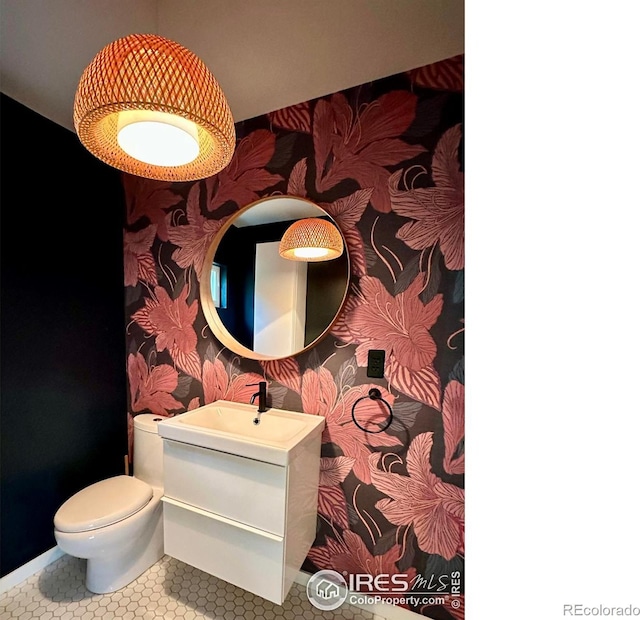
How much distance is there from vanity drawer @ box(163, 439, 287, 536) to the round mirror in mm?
527

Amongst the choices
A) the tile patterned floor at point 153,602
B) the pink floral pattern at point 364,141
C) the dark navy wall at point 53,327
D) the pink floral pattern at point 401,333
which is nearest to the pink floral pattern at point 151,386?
the dark navy wall at point 53,327

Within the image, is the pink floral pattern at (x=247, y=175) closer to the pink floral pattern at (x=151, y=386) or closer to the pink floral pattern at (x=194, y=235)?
the pink floral pattern at (x=194, y=235)

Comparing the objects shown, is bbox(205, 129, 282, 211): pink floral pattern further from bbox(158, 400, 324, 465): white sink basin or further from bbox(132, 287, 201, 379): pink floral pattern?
bbox(158, 400, 324, 465): white sink basin

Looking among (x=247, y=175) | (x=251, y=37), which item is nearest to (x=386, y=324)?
(x=247, y=175)

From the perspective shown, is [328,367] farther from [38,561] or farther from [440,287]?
[38,561]

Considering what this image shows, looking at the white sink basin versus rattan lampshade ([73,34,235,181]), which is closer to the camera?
rattan lampshade ([73,34,235,181])

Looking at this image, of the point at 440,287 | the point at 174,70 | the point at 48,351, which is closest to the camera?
A: the point at 174,70

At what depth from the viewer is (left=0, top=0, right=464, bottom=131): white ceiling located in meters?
1.06

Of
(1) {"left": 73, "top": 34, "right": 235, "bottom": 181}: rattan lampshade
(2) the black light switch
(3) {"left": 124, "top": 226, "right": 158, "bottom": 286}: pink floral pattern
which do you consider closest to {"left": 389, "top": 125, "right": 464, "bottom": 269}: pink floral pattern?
(2) the black light switch

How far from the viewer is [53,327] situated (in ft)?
5.07

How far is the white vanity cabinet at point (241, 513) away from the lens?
1069mm

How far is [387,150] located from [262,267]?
33.0 inches
